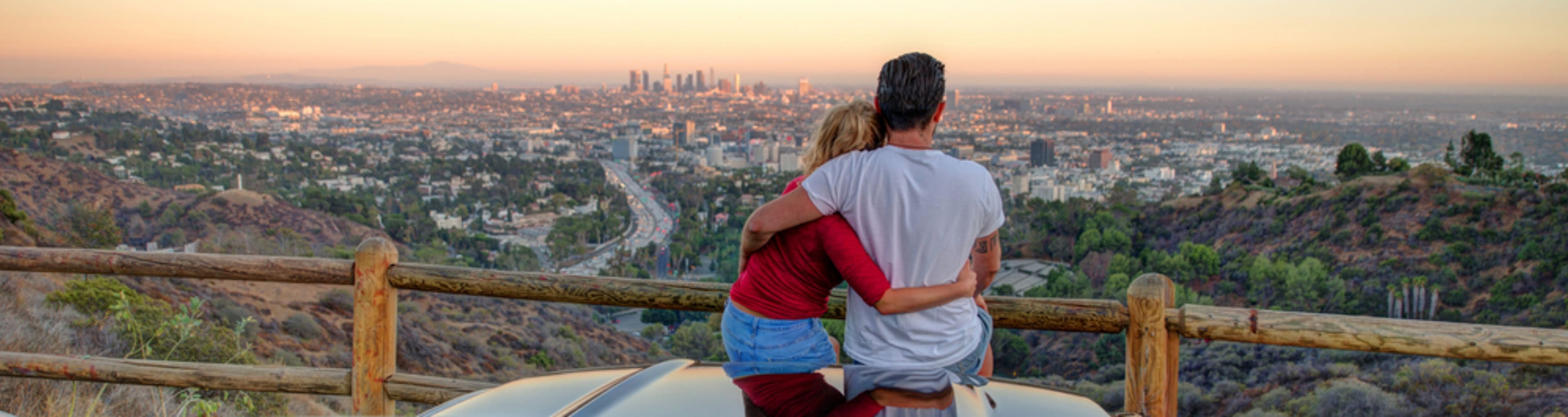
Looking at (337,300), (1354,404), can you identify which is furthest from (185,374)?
(337,300)

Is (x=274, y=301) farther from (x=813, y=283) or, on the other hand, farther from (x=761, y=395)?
(x=761, y=395)

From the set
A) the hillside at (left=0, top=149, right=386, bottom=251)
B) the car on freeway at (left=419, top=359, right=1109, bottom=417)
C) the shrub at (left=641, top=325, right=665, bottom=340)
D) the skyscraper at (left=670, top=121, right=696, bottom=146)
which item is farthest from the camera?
the skyscraper at (left=670, top=121, right=696, bottom=146)

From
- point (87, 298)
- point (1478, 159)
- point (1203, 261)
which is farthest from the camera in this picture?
point (1478, 159)

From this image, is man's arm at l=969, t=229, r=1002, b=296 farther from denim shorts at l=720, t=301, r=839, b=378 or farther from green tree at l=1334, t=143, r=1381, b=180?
green tree at l=1334, t=143, r=1381, b=180

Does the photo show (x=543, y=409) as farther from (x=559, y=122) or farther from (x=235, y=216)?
(x=559, y=122)

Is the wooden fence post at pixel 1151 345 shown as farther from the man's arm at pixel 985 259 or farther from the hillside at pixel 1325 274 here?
the hillside at pixel 1325 274

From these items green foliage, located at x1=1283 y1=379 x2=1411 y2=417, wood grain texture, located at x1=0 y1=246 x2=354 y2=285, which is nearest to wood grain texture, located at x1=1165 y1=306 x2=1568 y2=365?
wood grain texture, located at x1=0 y1=246 x2=354 y2=285
